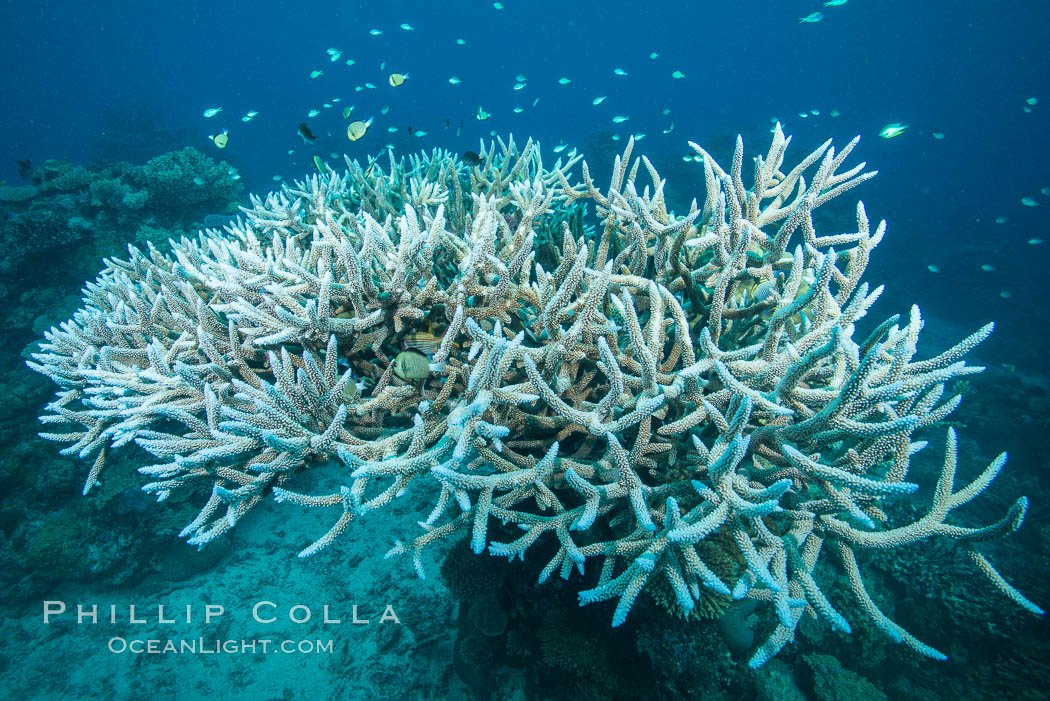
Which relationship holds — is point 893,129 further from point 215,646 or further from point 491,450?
point 215,646

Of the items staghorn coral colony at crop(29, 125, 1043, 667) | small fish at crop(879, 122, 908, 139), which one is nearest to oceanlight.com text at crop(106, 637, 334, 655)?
staghorn coral colony at crop(29, 125, 1043, 667)

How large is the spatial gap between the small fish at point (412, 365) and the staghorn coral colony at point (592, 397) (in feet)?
0.07

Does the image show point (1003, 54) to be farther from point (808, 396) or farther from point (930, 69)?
point (808, 396)

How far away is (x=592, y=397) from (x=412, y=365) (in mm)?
1142

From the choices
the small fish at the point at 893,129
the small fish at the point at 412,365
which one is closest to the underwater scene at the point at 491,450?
the small fish at the point at 412,365

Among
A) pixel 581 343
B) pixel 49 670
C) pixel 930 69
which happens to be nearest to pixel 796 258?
pixel 581 343

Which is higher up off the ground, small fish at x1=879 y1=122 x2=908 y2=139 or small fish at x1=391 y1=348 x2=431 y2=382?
small fish at x1=879 y1=122 x2=908 y2=139

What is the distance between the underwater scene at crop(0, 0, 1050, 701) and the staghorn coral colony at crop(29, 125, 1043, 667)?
24 mm

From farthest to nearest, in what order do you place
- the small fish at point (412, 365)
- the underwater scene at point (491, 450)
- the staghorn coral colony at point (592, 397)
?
the small fish at point (412, 365) → the underwater scene at point (491, 450) → the staghorn coral colony at point (592, 397)

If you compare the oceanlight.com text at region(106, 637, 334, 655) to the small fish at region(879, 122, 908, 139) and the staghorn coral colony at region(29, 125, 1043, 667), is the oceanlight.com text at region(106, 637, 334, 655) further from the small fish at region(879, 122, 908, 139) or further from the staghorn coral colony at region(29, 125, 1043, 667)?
the small fish at region(879, 122, 908, 139)

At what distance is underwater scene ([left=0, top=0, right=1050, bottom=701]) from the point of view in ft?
6.70

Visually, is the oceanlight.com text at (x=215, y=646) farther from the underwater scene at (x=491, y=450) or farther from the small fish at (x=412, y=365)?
the small fish at (x=412, y=365)

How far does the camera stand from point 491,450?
2.21 meters

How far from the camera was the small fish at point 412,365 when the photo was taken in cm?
258
